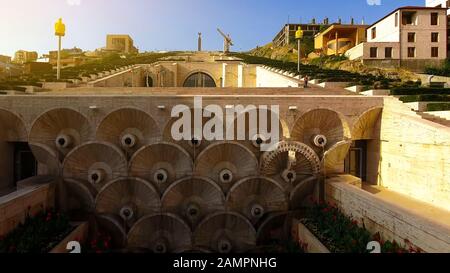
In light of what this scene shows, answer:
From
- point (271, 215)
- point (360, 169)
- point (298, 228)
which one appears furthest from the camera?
point (360, 169)

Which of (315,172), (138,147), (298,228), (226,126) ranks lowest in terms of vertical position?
(298,228)

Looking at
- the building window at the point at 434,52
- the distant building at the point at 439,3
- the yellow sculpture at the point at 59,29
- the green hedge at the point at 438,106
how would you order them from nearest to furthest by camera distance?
the green hedge at the point at 438,106
the yellow sculpture at the point at 59,29
the building window at the point at 434,52
the distant building at the point at 439,3

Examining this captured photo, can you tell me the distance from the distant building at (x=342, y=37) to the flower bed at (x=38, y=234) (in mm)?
49803

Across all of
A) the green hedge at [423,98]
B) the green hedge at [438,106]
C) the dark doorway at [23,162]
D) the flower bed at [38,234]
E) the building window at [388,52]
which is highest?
the building window at [388,52]

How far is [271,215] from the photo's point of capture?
11.9 m

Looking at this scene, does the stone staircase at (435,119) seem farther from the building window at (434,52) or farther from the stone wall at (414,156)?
the building window at (434,52)

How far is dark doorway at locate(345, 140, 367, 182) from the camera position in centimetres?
1420

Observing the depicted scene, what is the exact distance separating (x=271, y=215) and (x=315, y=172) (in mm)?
2549

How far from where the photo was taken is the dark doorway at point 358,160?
14.2 m

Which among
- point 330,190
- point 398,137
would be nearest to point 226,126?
point 330,190

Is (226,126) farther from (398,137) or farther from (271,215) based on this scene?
(398,137)

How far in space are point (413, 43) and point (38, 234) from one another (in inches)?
1727

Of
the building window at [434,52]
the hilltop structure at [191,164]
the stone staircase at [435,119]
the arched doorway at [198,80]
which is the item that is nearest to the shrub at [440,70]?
the building window at [434,52]
